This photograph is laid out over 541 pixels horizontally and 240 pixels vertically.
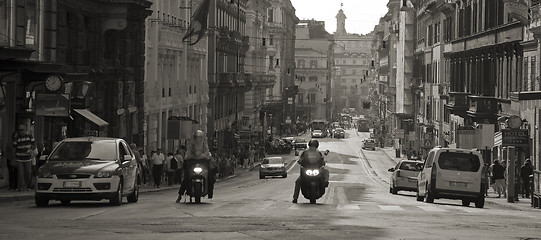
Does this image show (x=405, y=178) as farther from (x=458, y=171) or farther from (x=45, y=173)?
(x=45, y=173)

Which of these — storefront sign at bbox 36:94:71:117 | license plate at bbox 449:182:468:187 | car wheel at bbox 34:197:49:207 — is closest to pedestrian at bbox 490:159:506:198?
license plate at bbox 449:182:468:187

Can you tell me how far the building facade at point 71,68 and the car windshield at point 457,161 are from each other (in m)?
10.9

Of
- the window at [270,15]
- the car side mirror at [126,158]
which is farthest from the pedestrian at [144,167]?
the window at [270,15]

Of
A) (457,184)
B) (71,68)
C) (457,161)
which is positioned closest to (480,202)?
(457,184)

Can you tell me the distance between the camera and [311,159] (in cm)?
2570

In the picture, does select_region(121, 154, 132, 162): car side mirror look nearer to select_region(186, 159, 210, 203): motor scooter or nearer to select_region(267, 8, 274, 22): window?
select_region(186, 159, 210, 203): motor scooter

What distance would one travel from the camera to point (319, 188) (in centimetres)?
2594

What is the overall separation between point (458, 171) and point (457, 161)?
288mm

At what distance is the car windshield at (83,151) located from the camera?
23.7 meters

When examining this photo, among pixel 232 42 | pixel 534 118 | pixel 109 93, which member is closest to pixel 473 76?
pixel 534 118

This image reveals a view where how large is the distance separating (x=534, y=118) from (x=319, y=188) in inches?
881

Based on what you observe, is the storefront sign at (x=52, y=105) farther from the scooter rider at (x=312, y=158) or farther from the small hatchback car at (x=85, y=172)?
the scooter rider at (x=312, y=158)

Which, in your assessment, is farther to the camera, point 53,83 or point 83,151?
point 53,83

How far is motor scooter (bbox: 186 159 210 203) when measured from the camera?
79.2 ft
